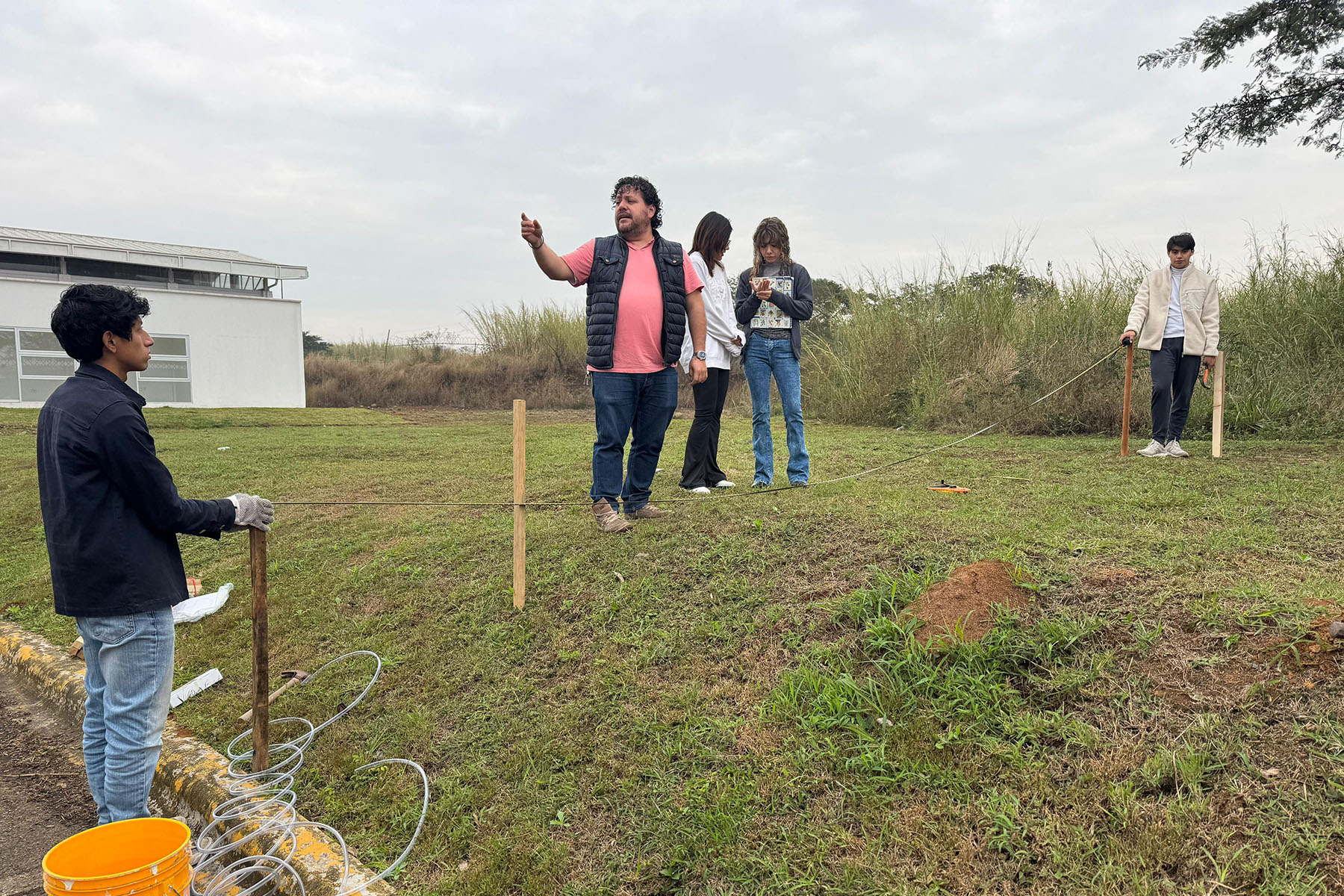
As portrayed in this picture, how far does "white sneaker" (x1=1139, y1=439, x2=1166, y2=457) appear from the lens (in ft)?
24.2

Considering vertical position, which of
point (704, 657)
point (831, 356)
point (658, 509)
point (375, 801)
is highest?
point (831, 356)

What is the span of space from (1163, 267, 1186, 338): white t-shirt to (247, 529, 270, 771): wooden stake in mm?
7192

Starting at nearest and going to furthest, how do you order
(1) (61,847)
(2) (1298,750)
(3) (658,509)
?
1. (2) (1298,750)
2. (1) (61,847)
3. (3) (658,509)

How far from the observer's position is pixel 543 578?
4.68 metres

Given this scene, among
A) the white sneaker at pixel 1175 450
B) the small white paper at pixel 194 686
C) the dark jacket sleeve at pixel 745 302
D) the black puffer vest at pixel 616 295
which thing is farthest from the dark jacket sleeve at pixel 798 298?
the small white paper at pixel 194 686

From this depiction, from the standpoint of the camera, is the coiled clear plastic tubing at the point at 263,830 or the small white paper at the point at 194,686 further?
the small white paper at the point at 194,686

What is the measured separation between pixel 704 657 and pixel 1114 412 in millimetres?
8547

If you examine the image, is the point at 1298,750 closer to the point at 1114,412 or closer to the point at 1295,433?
the point at 1295,433

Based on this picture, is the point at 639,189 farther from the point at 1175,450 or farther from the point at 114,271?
the point at 114,271

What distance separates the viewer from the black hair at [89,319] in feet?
9.64

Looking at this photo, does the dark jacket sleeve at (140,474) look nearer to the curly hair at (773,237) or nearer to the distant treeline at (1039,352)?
the curly hair at (773,237)

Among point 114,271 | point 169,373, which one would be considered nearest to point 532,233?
point 169,373

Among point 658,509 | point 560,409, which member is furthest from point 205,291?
point 658,509

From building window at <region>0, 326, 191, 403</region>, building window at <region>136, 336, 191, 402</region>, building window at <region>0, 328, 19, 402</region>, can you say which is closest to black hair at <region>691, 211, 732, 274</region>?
building window at <region>0, 326, 191, 403</region>
